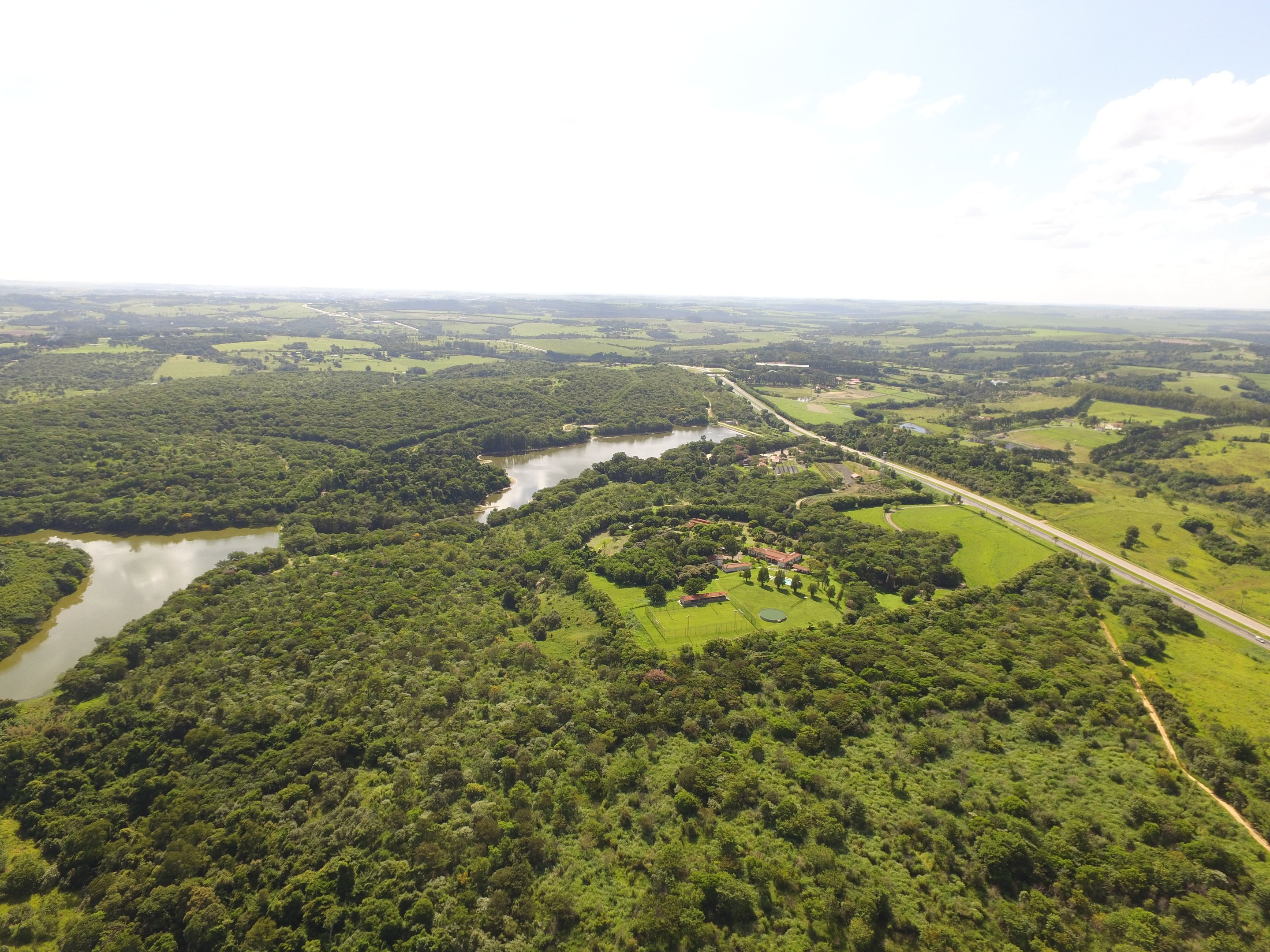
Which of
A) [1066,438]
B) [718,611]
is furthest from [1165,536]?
[718,611]

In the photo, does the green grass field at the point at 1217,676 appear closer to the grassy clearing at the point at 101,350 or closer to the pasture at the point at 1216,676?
the pasture at the point at 1216,676

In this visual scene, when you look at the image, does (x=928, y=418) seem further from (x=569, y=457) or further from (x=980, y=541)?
(x=569, y=457)

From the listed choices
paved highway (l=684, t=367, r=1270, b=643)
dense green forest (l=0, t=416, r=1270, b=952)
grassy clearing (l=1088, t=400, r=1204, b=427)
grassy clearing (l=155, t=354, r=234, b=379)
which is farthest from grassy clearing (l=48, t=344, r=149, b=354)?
grassy clearing (l=1088, t=400, r=1204, b=427)

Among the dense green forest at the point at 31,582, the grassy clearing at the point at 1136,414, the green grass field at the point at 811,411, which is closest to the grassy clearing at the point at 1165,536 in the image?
the grassy clearing at the point at 1136,414

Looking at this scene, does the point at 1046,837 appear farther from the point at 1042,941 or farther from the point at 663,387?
the point at 663,387

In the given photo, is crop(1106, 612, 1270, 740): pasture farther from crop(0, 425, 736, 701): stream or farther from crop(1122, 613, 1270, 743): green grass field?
crop(0, 425, 736, 701): stream

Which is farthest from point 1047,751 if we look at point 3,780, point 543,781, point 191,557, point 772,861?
point 191,557
